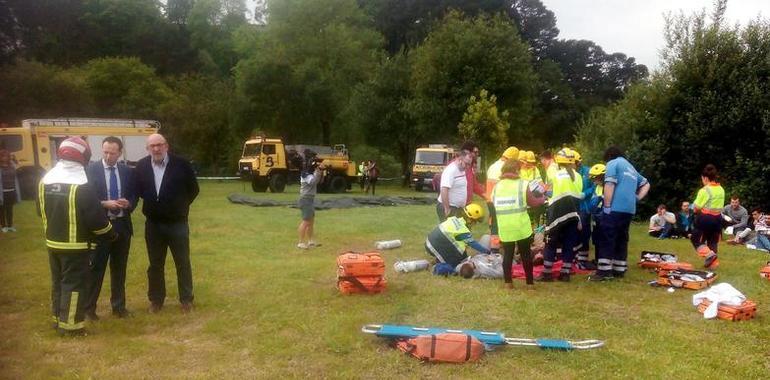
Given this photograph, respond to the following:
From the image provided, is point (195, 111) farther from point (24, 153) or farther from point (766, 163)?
point (766, 163)

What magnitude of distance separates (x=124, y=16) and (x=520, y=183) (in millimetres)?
47847

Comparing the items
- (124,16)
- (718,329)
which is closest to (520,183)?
(718,329)

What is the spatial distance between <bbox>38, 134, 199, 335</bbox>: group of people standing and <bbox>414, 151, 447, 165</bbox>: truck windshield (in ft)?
75.0

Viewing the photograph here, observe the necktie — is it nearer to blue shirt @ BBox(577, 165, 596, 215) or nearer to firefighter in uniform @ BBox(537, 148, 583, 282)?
firefighter in uniform @ BBox(537, 148, 583, 282)

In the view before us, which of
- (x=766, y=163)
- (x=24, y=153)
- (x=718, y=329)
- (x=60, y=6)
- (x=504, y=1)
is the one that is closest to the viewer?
(x=718, y=329)

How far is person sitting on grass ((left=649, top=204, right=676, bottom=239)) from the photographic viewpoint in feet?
44.5

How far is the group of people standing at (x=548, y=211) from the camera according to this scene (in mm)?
Answer: 7383

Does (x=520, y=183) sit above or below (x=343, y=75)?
below

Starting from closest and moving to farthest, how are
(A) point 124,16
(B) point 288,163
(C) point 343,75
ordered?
(B) point 288,163 < (C) point 343,75 < (A) point 124,16

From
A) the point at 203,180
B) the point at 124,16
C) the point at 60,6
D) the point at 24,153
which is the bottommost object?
the point at 203,180

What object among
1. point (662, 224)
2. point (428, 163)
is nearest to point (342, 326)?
point (662, 224)

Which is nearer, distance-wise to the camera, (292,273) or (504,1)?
(292,273)

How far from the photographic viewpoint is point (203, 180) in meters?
34.4

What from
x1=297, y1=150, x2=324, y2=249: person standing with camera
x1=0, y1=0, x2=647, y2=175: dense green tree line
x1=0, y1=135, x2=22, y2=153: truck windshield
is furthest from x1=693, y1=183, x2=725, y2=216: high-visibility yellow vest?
x1=0, y1=135, x2=22, y2=153: truck windshield
